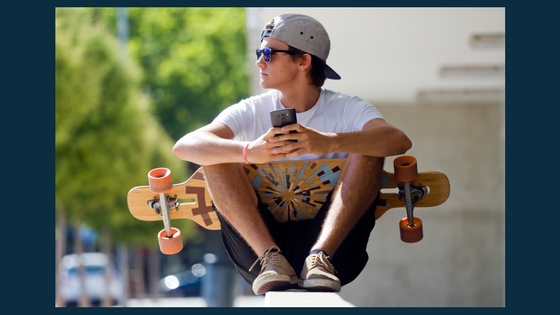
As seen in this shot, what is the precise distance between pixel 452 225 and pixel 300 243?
27.5ft

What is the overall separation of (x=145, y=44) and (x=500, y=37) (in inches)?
972

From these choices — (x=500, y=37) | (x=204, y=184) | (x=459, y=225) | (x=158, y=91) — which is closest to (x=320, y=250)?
(x=204, y=184)

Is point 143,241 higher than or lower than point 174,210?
lower

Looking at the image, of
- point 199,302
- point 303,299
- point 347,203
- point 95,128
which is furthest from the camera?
point 199,302

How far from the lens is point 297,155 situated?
416 centimetres

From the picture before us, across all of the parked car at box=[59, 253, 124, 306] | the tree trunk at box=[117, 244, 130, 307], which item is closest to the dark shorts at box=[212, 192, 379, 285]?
the tree trunk at box=[117, 244, 130, 307]

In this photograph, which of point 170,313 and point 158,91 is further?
point 158,91

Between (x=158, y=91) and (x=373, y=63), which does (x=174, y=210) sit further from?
(x=158, y=91)

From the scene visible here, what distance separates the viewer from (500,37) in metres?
9.04

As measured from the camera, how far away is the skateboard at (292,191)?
181 inches

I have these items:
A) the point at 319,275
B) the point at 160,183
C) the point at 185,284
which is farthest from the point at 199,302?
the point at 319,275

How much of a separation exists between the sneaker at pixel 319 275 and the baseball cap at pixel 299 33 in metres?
1.30

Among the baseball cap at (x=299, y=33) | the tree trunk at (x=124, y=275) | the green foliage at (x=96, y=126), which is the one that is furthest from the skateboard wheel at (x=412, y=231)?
the tree trunk at (x=124, y=275)

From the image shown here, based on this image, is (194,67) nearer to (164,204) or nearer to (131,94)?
Result: (131,94)
